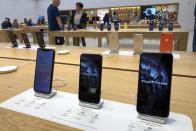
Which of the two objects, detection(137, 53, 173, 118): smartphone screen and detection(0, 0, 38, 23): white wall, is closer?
detection(137, 53, 173, 118): smartphone screen

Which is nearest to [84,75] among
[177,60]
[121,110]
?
[121,110]

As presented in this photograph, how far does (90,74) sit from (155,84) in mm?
228

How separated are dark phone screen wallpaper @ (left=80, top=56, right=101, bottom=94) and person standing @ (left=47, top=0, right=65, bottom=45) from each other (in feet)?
10.9

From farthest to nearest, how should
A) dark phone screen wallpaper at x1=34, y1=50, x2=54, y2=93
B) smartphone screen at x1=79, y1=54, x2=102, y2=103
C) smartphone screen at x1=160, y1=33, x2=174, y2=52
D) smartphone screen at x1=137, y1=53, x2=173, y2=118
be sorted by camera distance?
1. smartphone screen at x1=160, y1=33, x2=174, y2=52
2. dark phone screen wallpaper at x1=34, y1=50, x2=54, y2=93
3. smartphone screen at x1=79, y1=54, x2=102, y2=103
4. smartphone screen at x1=137, y1=53, x2=173, y2=118

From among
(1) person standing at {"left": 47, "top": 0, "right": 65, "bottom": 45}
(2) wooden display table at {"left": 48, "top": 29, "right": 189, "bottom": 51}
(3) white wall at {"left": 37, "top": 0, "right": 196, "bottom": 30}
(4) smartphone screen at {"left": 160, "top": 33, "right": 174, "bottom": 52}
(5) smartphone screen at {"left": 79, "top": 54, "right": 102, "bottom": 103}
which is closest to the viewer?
(5) smartphone screen at {"left": 79, "top": 54, "right": 102, "bottom": 103}

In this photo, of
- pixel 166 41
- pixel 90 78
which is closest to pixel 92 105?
pixel 90 78

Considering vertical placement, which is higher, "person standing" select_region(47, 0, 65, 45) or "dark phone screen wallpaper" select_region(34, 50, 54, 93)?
"person standing" select_region(47, 0, 65, 45)

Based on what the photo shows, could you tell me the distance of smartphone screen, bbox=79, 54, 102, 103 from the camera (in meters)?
0.68

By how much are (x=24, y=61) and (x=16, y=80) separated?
0.48 m

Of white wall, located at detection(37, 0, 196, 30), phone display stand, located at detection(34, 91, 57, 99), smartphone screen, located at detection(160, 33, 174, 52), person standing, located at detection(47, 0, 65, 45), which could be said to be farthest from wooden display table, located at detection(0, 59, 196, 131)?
white wall, located at detection(37, 0, 196, 30)

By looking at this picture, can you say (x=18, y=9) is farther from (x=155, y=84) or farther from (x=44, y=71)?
(x=155, y=84)

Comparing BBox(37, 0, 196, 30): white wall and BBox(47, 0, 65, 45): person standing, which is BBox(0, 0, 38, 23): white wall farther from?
BBox(47, 0, 65, 45): person standing

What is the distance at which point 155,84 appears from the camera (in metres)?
0.59

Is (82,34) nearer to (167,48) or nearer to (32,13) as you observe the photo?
(167,48)
